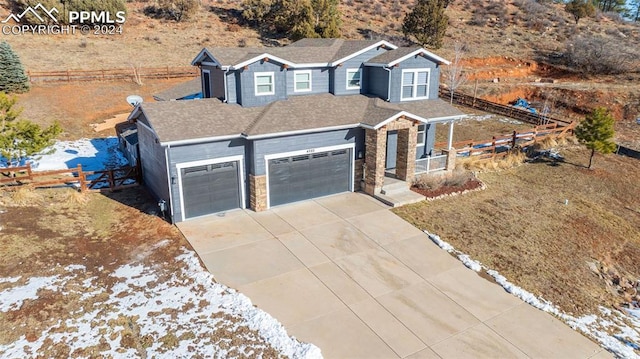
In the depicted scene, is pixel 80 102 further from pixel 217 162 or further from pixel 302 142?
pixel 302 142

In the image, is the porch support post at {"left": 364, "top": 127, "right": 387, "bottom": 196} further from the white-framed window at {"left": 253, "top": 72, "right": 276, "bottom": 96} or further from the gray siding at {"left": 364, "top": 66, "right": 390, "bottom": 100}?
the white-framed window at {"left": 253, "top": 72, "right": 276, "bottom": 96}

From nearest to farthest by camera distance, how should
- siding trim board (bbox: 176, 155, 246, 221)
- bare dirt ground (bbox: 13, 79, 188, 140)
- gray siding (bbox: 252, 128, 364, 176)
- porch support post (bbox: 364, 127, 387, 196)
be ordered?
siding trim board (bbox: 176, 155, 246, 221)
gray siding (bbox: 252, 128, 364, 176)
porch support post (bbox: 364, 127, 387, 196)
bare dirt ground (bbox: 13, 79, 188, 140)

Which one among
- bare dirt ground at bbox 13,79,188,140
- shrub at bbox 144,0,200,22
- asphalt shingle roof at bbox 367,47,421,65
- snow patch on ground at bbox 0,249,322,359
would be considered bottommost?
snow patch on ground at bbox 0,249,322,359

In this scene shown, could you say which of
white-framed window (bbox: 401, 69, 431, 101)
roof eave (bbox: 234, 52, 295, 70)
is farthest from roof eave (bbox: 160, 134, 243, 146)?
white-framed window (bbox: 401, 69, 431, 101)

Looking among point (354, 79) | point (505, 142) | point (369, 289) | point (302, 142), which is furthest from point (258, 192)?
point (505, 142)

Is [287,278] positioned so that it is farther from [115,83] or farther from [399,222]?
[115,83]

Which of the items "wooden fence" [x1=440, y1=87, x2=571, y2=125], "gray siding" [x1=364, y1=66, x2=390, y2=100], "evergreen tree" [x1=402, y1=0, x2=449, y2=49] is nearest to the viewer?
"gray siding" [x1=364, y1=66, x2=390, y2=100]

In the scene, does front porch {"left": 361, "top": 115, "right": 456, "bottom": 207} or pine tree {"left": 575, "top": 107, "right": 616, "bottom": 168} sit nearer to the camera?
front porch {"left": 361, "top": 115, "right": 456, "bottom": 207}
